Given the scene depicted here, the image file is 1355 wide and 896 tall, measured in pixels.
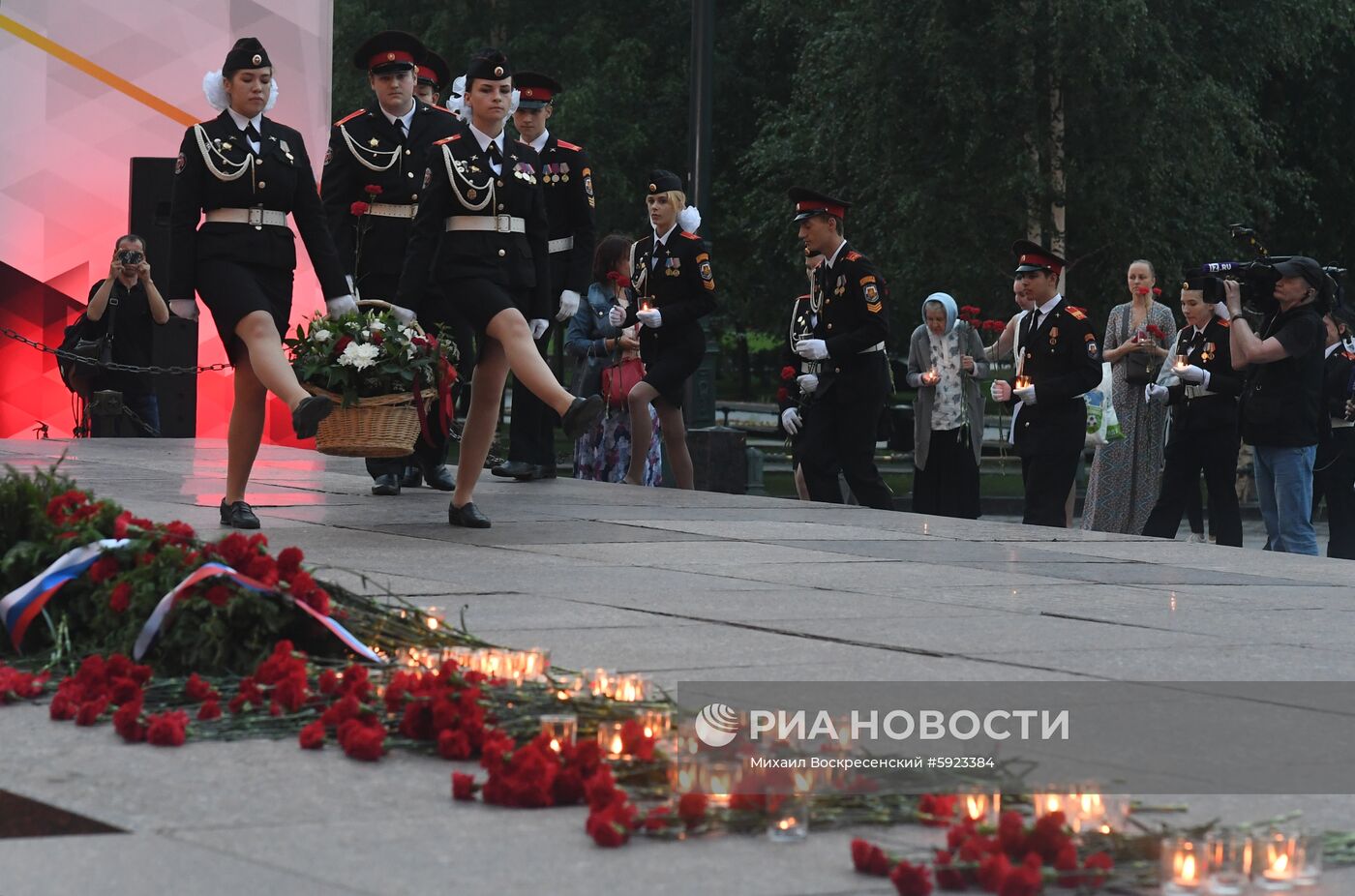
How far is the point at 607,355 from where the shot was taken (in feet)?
48.0

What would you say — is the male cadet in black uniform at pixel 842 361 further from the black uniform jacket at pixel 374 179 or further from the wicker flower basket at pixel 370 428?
the wicker flower basket at pixel 370 428

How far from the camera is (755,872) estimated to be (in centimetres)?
362

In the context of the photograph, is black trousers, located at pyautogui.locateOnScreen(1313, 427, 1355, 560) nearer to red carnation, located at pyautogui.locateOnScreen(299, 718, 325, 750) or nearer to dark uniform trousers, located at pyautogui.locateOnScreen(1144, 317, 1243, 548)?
dark uniform trousers, located at pyautogui.locateOnScreen(1144, 317, 1243, 548)

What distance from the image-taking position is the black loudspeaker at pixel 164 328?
1725 cm

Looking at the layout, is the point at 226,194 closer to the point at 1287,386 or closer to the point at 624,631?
the point at 624,631

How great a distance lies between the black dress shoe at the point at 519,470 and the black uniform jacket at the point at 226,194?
138 inches

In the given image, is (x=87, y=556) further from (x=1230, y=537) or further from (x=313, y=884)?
(x=1230, y=537)

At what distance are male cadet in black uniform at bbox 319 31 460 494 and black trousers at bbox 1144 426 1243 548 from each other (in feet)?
13.9

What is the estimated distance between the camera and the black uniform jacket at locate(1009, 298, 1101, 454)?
39.8 feet

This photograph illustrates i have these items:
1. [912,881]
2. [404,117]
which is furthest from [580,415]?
[912,881]

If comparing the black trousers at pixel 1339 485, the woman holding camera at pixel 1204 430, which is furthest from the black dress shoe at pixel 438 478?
the black trousers at pixel 1339 485

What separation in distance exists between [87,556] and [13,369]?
12.7 m

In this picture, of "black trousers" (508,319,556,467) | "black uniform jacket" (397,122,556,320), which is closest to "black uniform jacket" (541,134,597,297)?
"black trousers" (508,319,556,467)

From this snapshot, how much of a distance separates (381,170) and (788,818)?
8300 millimetres
